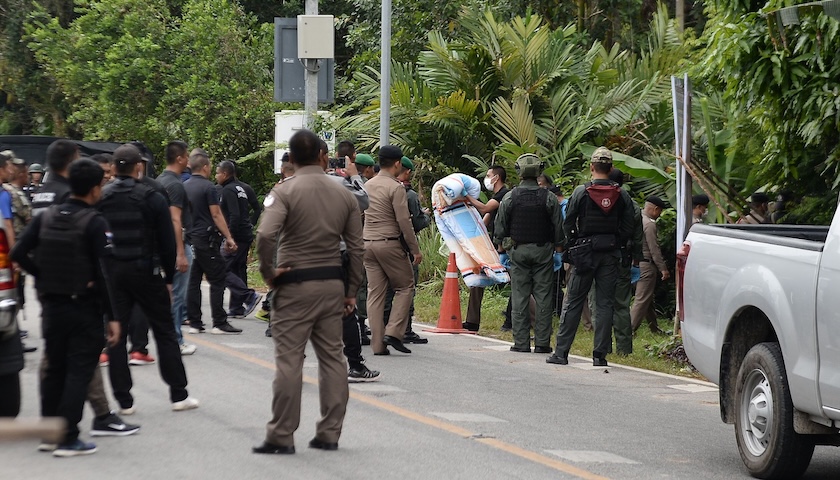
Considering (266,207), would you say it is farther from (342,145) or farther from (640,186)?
(640,186)

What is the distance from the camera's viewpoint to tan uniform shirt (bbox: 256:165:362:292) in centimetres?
793

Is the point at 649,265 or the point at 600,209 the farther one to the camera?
the point at 649,265

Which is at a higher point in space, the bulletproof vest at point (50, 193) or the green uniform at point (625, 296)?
the bulletproof vest at point (50, 193)

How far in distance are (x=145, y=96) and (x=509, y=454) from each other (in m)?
21.3

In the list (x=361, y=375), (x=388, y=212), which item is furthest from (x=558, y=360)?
(x=361, y=375)

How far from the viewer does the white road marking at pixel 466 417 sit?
9258 millimetres

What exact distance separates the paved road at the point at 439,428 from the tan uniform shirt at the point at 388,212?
126cm

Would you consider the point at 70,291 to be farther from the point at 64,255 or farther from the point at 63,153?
the point at 63,153

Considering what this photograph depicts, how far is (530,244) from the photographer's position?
13.6 meters

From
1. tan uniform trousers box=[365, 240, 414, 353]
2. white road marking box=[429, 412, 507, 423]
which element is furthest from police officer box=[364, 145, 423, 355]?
white road marking box=[429, 412, 507, 423]

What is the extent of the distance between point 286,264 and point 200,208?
20.3 ft

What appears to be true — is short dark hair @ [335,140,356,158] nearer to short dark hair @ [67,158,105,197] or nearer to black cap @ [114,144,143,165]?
black cap @ [114,144,143,165]

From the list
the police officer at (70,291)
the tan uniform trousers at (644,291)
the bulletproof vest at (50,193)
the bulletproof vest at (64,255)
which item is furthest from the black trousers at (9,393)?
the tan uniform trousers at (644,291)

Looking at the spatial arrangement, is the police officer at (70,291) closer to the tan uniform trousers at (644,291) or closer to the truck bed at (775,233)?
the truck bed at (775,233)
